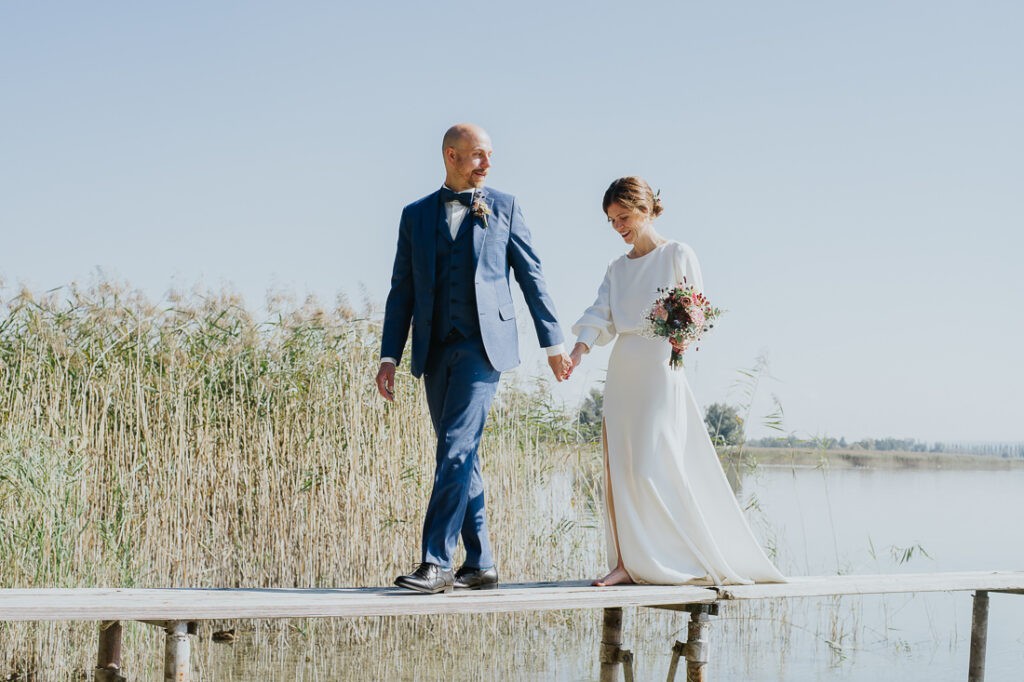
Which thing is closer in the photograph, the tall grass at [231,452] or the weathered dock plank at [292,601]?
the weathered dock plank at [292,601]

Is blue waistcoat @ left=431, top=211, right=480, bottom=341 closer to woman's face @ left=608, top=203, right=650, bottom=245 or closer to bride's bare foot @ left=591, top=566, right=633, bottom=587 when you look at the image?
woman's face @ left=608, top=203, right=650, bottom=245

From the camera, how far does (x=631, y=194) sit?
4512mm

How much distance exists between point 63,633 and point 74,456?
97 centimetres

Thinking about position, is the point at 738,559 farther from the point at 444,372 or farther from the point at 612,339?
the point at 444,372

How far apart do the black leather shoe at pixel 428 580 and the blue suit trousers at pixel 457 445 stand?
0.03m

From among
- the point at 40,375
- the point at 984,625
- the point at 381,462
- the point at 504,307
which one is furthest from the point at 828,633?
the point at 40,375

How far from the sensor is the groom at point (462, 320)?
4.09 m

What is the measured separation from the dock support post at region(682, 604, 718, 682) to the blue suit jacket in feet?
4.13

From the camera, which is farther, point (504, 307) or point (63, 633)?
point (63, 633)

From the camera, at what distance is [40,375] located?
6562 millimetres

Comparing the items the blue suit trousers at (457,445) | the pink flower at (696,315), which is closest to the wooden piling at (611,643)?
the blue suit trousers at (457,445)

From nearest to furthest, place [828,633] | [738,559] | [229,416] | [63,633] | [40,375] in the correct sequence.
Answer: [738,559] → [63,633] → [40,375] → [229,416] → [828,633]

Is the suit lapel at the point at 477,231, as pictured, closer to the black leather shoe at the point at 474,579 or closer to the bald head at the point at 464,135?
the bald head at the point at 464,135

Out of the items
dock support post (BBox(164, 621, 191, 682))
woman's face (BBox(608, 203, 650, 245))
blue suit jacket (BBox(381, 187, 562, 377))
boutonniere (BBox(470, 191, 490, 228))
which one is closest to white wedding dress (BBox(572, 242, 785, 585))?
woman's face (BBox(608, 203, 650, 245))
